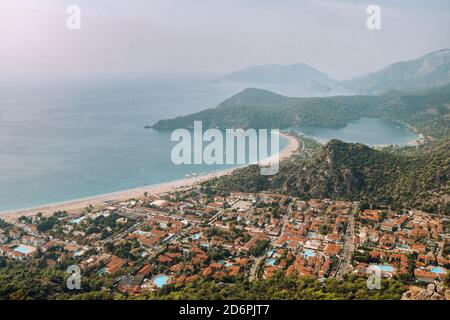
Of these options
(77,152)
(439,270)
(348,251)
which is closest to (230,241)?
(348,251)

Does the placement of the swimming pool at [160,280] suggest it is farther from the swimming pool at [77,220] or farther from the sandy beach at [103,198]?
the sandy beach at [103,198]

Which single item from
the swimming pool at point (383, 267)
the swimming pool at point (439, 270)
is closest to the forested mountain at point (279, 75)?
the swimming pool at point (383, 267)

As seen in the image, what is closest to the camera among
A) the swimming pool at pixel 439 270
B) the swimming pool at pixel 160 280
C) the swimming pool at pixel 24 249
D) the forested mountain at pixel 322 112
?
the swimming pool at pixel 160 280

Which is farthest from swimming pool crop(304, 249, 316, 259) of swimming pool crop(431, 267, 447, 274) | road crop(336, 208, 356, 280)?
swimming pool crop(431, 267, 447, 274)

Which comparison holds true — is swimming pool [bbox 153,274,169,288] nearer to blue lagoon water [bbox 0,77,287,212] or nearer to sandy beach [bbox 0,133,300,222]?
sandy beach [bbox 0,133,300,222]
